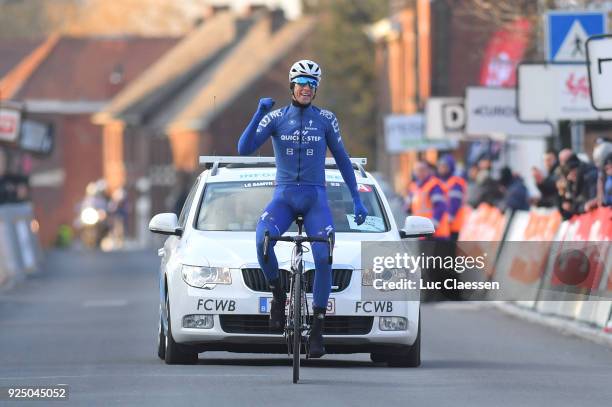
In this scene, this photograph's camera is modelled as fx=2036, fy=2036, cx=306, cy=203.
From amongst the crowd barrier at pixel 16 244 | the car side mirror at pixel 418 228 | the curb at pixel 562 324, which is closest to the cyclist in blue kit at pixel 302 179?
the car side mirror at pixel 418 228

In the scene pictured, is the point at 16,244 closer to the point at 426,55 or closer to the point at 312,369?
the point at 312,369

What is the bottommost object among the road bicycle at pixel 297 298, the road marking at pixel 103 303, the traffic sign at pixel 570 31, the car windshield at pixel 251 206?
the road marking at pixel 103 303

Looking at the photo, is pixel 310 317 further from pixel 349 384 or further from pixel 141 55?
pixel 141 55

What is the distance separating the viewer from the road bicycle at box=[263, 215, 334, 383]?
13180 millimetres

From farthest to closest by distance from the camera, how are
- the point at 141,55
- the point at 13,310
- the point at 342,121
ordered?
the point at 141,55, the point at 342,121, the point at 13,310

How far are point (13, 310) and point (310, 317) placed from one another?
1157 cm

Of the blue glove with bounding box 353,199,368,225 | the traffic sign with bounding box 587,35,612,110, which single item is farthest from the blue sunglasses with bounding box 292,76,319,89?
the traffic sign with bounding box 587,35,612,110

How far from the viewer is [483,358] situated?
1641 cm

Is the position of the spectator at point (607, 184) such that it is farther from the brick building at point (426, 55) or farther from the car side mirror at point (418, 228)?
the brick building at point (426, 55)

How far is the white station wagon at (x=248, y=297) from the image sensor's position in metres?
14.7

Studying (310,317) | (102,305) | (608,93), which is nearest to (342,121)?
(102,305)

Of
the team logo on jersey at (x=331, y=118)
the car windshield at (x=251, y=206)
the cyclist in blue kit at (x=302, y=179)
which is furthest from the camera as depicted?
the car windshield at (x=251, y=206)

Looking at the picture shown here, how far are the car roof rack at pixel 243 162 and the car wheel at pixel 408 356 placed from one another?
1.52m

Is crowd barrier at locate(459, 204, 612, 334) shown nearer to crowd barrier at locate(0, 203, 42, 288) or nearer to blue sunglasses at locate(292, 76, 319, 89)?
blue sunglasses at locate(292, 76, 319, 89)
